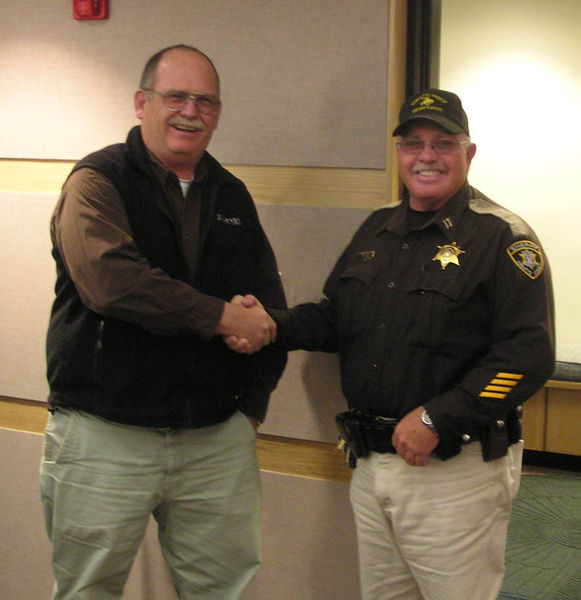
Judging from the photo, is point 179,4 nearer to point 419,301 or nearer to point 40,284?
point 40,284

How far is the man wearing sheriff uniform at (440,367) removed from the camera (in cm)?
154

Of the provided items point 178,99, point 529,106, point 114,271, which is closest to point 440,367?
point 114,271

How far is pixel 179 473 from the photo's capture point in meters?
1.75

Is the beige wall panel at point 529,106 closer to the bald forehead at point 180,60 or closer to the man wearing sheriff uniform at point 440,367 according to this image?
the man wearing sheriff uniform at point 440,367

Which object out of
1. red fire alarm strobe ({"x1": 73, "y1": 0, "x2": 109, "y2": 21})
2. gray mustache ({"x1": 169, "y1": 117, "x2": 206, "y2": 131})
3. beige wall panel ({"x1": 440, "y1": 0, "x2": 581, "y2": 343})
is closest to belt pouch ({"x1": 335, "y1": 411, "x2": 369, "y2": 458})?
gray mustache ({"x1": 169, "y1": 117, "x2": 206, "y2": 131})

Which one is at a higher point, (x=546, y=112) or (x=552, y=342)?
(x=546, y=112)

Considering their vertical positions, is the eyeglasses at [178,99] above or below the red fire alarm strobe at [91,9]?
below

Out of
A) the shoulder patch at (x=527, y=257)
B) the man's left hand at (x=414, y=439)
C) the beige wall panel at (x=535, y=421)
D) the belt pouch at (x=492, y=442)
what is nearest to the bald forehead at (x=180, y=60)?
the shoulder patch at (x=527, y=257)

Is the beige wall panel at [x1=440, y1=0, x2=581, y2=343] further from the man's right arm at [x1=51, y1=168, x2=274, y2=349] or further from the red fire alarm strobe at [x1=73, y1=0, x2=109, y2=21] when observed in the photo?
the man's right arm at [x1=51, y1=168, x2=274, y2=349]

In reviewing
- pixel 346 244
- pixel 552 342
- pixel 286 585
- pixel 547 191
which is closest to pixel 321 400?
pixel 346 244

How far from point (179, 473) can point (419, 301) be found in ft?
2.36

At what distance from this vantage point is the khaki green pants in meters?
1.68

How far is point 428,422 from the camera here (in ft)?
5.09

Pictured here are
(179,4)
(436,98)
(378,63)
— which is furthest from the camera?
(179,4)
